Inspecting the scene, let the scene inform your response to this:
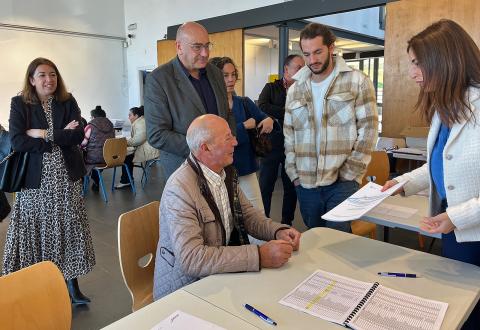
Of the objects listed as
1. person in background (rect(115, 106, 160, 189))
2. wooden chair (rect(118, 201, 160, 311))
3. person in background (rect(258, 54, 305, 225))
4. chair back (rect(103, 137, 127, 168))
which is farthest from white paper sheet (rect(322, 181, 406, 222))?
person in background (rect(115, 106, 160, 189))

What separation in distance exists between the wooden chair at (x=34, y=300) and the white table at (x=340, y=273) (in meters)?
0.42

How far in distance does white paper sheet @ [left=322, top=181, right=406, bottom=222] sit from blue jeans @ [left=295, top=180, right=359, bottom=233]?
1.49 ft

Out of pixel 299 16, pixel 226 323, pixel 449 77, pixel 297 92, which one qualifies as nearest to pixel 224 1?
pixel 299 16

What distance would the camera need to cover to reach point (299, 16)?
5875 mm

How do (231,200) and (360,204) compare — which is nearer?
(360,204)

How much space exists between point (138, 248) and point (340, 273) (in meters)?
0.93

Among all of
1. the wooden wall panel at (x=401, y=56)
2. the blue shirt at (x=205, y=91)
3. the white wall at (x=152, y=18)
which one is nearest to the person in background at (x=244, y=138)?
the blue shirt at (x=205, y=91)

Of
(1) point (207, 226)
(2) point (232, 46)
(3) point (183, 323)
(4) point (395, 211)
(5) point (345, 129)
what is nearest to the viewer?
(3) point (183, 323)

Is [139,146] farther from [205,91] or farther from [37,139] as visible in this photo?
[205,91]

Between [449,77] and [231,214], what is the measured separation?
3.18 feet

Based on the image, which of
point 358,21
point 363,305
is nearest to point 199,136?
point 363,305

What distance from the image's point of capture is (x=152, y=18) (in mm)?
9438

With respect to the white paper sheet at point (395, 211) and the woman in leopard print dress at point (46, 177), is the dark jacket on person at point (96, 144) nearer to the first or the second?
the woman in leopard print dress at point (46, 177)

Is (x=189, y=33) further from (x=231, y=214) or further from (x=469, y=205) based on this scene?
(x=469, y=205)
